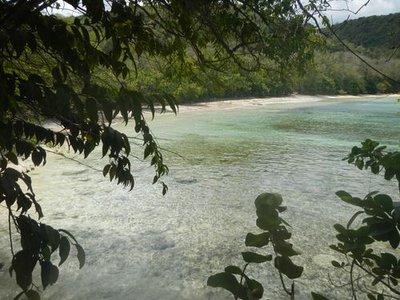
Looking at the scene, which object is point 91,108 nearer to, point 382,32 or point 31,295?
point 31,295

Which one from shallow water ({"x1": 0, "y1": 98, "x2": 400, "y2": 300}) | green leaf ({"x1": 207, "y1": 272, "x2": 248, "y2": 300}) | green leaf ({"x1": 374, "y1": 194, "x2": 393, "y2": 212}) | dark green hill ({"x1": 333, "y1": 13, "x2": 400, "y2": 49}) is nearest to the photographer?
green leaf ({"x1": 207, "y1": 272, "x2": 248, "y2": 300})

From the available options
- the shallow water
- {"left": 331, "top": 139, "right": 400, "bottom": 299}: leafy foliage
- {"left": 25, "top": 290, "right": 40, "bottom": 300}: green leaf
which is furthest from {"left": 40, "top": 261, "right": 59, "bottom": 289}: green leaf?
the shallow water

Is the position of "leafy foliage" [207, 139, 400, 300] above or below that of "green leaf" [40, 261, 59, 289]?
above

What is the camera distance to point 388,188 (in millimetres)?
7176

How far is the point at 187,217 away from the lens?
5.53 m

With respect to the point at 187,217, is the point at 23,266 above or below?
above

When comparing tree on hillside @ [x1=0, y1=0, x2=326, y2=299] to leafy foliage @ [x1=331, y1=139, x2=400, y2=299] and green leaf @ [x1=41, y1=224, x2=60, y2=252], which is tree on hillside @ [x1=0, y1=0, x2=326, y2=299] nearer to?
green leaf @ [x1=41, y1=224, x2=60, y2=252]

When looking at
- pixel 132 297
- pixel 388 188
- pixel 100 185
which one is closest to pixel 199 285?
pixel 132 297

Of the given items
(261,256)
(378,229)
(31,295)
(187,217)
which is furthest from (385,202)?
(187,217)

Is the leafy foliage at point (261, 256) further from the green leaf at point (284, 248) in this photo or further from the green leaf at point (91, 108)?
the green leaf at point (91, 108)

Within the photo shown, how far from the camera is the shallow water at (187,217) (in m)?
3.60

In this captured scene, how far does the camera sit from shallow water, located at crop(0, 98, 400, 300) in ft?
11.8

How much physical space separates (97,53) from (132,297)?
2399 millimetres

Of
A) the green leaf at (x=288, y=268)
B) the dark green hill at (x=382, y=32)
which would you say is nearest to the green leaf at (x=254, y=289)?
the green leaf at (x=288, y=268)
